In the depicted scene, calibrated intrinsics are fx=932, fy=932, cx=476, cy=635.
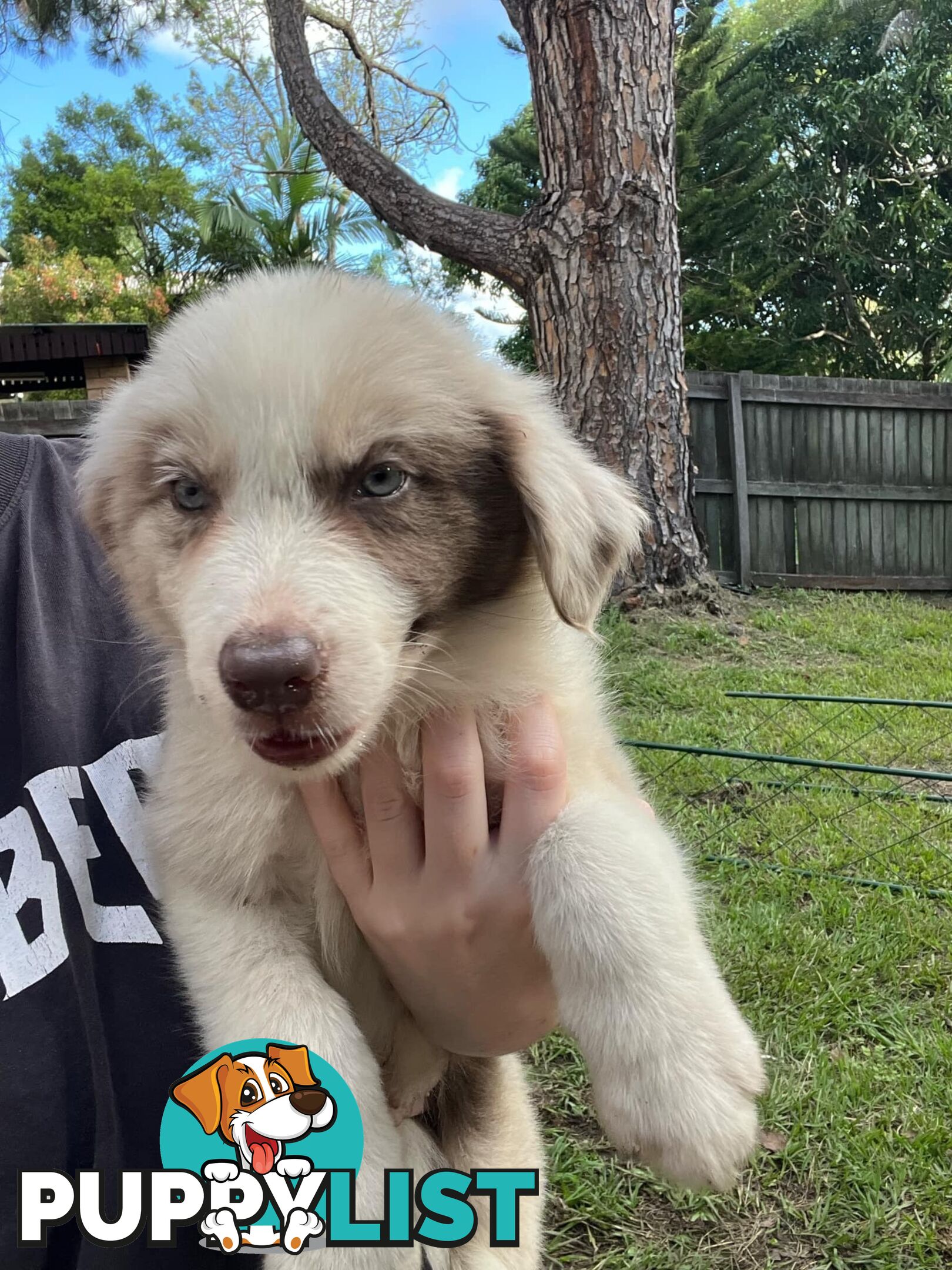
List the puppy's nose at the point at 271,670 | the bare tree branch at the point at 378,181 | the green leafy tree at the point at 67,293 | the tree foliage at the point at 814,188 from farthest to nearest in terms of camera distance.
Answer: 1. the green leafy tree at the point at 67,293
2. the tree foliage at the point at 814,188
3. the bare tree branch at the point at 378,181
4. the puppy's nose at the point at 271,670

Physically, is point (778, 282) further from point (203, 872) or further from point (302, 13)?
point (203, 872)

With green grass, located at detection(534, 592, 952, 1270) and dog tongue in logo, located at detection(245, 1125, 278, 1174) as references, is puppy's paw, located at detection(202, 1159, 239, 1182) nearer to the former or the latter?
dog tongue in logo, located at detection(245, 1125, 278, 1174)

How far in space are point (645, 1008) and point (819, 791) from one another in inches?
132

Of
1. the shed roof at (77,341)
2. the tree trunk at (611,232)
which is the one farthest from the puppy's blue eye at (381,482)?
the shed roof at (77,341)

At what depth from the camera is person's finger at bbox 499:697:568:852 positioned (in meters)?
1.60

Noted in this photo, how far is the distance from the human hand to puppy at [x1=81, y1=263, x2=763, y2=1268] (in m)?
0.07

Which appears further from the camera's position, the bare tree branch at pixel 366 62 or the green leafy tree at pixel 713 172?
the green leafy tree at pixel 713 172

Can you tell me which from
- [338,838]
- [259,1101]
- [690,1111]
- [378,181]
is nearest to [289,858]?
[338,838]

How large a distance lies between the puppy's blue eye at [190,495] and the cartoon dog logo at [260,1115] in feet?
2.88

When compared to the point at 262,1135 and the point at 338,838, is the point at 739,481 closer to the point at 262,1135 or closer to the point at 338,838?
the point at 338,838

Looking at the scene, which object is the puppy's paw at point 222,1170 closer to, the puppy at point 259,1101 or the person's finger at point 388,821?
the puppy at point 259,1101

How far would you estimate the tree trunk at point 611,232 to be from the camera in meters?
6.07

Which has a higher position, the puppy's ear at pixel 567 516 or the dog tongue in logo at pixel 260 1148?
the puppy's ear at pixel 567 516

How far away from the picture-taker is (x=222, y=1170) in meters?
1.41
